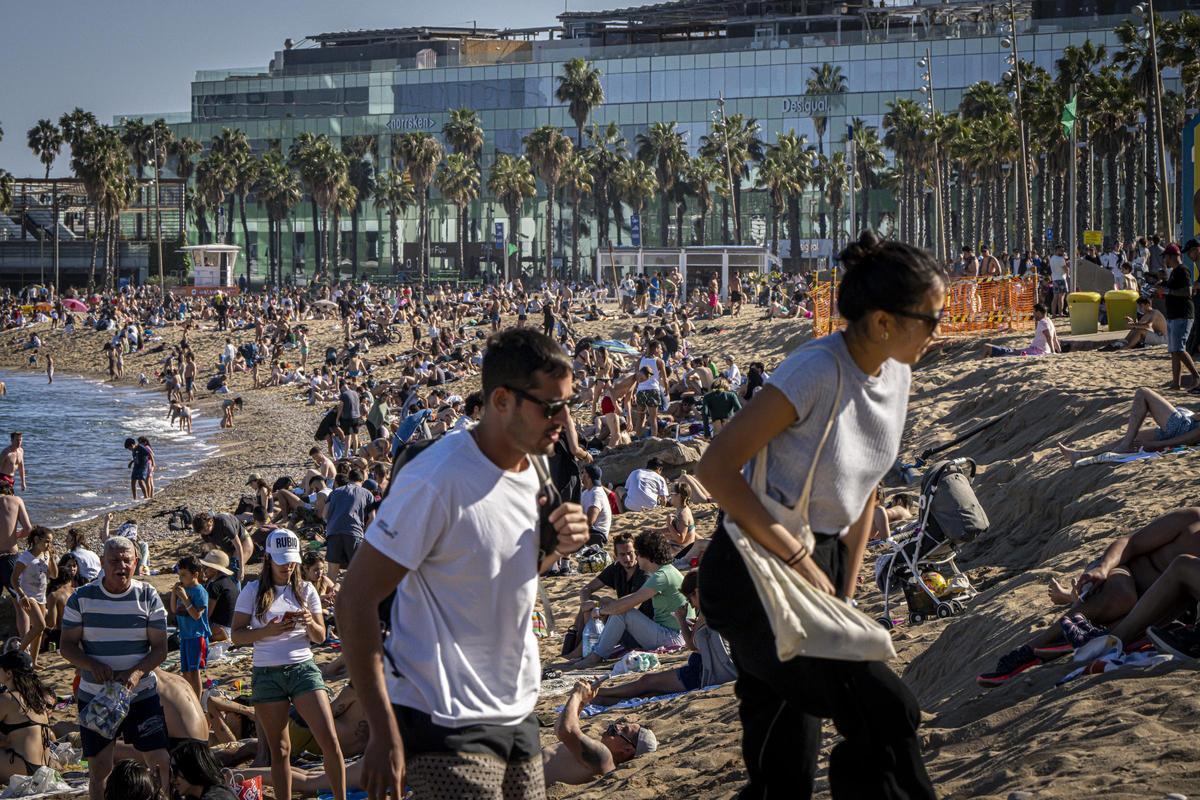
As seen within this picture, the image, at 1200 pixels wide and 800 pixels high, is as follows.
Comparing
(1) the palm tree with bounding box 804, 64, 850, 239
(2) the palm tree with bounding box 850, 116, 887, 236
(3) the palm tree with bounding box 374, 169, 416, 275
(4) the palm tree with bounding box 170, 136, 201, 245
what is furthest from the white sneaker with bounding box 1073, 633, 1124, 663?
(4) the palm tree with bounding box 170, 136, 201, 245

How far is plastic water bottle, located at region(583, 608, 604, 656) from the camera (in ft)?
30.6

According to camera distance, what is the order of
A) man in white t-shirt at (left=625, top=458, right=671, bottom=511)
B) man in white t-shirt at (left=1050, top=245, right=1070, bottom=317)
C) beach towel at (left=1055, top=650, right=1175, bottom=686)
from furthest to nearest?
man in white t-shirt at (left=1050, top=245, right=1070, bottom=317) → man in white t-shirt at (left=625, top=458, right=671, bottom=511) → beach towel at (left=1055, top=650, right=1175, bottom=686)

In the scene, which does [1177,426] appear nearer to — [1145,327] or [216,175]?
[1145,327]

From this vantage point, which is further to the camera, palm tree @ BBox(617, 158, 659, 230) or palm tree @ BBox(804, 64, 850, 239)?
palm tree @ BBox(804, 64, 850, 239)

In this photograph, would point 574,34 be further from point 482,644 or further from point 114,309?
point 482,644

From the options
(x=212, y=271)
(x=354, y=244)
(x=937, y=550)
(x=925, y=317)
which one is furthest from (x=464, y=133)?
(x=925, y=317)

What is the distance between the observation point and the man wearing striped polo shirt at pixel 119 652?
6418 mm

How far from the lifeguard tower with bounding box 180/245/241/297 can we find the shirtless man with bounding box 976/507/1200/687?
65280 millimetres

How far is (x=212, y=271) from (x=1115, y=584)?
222 ft

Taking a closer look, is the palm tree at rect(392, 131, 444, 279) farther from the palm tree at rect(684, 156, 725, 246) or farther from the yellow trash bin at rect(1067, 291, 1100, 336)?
the yellow trash bin at rect(1067, 291, 1100, 336)

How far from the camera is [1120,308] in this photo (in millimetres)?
21875

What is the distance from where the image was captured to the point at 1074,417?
14047 mm

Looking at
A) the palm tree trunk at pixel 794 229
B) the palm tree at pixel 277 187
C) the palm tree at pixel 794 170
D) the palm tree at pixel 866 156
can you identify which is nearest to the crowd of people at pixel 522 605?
the palm tree at pixel 794 170

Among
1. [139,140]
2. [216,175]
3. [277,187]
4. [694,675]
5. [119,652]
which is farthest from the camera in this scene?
[139,140]
